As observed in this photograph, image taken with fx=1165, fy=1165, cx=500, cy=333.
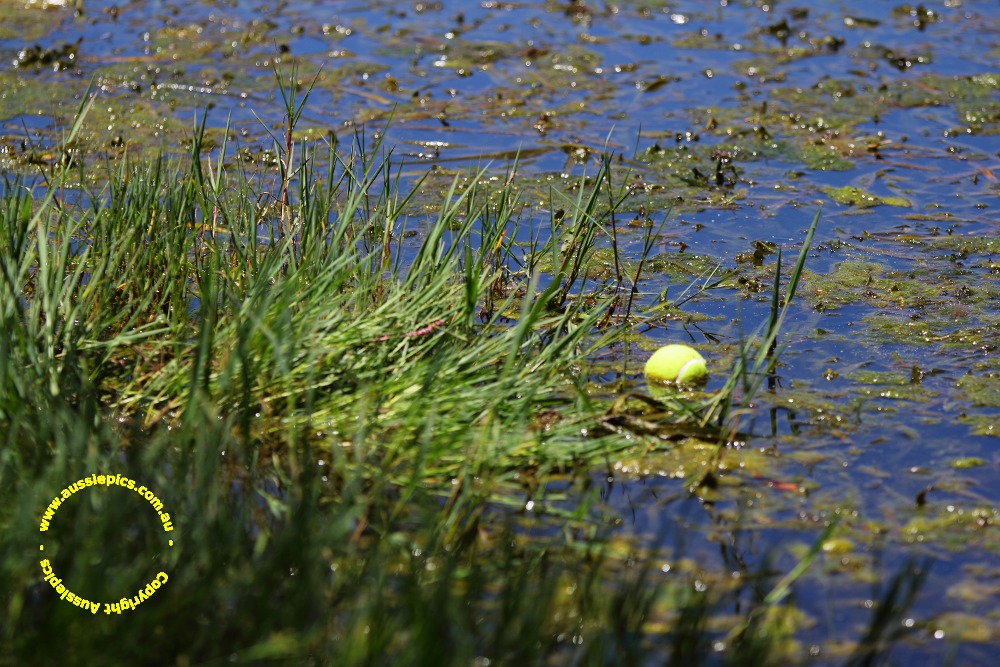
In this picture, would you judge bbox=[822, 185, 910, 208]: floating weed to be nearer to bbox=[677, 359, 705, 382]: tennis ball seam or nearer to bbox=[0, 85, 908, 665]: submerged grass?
bbox=[0, 85, 908, 665]: submerged grass

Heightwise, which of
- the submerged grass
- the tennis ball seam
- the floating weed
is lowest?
the floating weed

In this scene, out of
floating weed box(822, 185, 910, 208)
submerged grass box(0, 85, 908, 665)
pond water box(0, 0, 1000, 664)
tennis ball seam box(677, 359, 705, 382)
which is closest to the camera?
submerged grass box(0, 85, 908, 665)

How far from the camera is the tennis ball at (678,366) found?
142 inches

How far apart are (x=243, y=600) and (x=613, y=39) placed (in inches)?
228

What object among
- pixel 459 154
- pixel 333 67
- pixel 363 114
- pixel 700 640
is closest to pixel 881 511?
pixel 700 640

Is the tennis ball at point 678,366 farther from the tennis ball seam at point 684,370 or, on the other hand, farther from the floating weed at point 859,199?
the floating weed at point 859,199

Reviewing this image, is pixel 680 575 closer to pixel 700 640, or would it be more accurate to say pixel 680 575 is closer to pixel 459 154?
pixel 700 640

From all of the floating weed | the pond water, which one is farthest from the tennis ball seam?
the floating weed

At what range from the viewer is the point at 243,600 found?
2299 mm

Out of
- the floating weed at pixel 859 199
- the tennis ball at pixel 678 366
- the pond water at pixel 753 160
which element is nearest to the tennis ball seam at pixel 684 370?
the tennis ball at pixel 678 366

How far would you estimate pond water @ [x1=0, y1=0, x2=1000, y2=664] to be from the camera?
3.01 metres

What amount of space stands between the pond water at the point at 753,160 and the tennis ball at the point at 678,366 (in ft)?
0.33

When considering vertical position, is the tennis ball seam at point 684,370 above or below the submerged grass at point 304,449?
below

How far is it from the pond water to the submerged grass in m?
0.22
